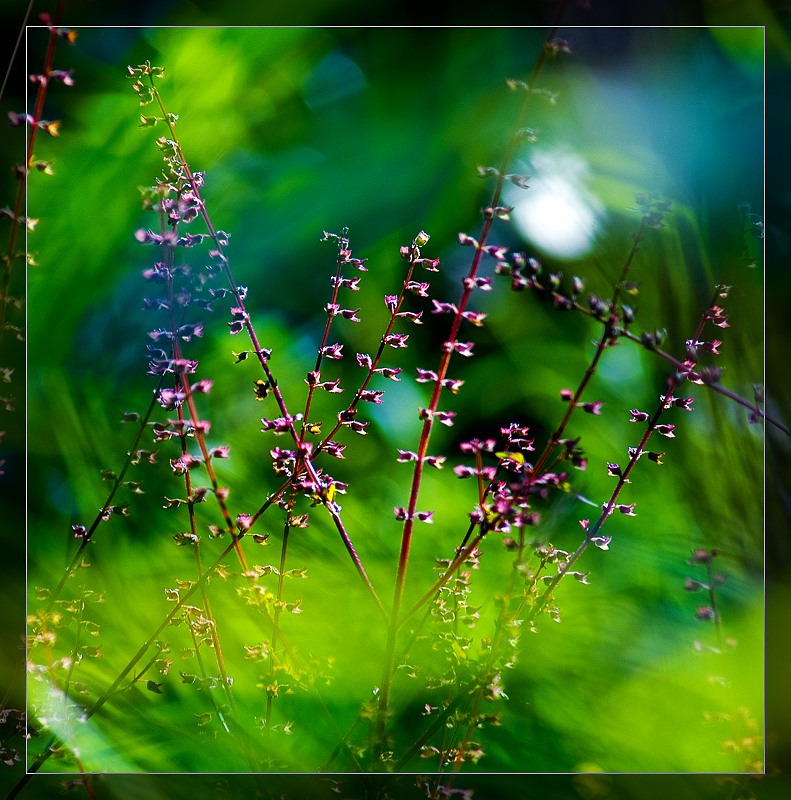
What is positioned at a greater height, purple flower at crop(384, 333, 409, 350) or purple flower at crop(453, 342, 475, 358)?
purple flower at crop(384, 333, 409, 350)

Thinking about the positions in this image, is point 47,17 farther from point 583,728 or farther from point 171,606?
point 583,728

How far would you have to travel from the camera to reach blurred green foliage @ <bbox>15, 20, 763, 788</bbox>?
1.12 m

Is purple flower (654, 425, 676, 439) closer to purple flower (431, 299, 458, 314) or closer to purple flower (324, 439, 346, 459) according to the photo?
purple flower (431, 299, 458, 314)

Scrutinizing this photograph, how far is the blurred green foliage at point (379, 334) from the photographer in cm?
112

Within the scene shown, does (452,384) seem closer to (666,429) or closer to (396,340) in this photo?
(396,340)

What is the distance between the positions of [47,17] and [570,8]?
2.50 ft

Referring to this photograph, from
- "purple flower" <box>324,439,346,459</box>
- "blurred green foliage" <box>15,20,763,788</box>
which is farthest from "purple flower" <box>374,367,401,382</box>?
"purple flower" <box>324,439,346,459</box>

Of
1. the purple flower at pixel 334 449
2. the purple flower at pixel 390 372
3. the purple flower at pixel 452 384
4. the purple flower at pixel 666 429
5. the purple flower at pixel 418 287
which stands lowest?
the purple flower at pixel 334 449

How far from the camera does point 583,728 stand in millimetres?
1140

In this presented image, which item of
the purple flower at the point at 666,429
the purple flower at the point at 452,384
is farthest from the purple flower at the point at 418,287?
the purple flower at the point at 666,429

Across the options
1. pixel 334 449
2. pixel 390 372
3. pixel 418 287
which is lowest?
pixel 334 449

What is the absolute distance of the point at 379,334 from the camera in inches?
44.6

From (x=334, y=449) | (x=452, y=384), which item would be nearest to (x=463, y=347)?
(x=452, y=384)

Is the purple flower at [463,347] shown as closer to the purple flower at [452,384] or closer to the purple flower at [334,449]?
the purple flower at [452,384]
